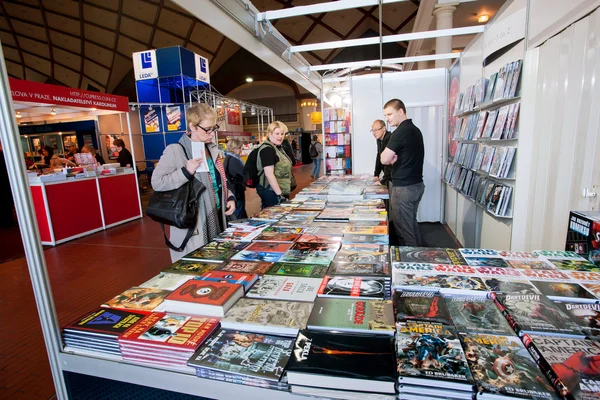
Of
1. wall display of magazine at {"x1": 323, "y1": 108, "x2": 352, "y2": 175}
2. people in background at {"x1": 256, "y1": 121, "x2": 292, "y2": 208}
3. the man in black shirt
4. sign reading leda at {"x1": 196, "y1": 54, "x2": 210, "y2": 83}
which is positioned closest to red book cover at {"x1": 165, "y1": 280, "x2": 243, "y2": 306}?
people in background at {"x1": 256, "y1": 121, "x2": 292, "y2": 208}

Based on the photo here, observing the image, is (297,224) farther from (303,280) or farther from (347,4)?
(347,4)

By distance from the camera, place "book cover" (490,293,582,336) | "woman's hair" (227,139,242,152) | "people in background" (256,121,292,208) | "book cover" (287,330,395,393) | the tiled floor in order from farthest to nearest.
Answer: "woman's hair" (227,139,242,152)
"people in background" (256,121,292,208)
the tiled floor
"book cover" (490,293,582,336)
"book cover" (287,330,395,393)

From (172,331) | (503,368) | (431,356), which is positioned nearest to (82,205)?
(172,331)

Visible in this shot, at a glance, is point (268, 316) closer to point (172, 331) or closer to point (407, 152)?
point (172, 331)

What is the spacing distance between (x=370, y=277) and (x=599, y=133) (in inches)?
63.3

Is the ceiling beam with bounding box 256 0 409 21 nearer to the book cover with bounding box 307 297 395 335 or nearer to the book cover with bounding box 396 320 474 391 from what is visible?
the book cover with bounding box 307 297 395 335

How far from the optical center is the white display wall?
524 cm

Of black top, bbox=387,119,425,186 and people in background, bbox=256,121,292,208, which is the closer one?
black top, bbox=387,119,425,186

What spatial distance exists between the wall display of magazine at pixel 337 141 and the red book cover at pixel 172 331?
537 cm

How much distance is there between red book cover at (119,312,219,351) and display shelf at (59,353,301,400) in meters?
0.08

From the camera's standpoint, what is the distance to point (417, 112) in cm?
539

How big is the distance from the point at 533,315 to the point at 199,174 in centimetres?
188

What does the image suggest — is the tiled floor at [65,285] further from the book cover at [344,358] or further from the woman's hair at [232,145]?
the book cover at [344,358]

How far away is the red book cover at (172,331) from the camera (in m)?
0.96
